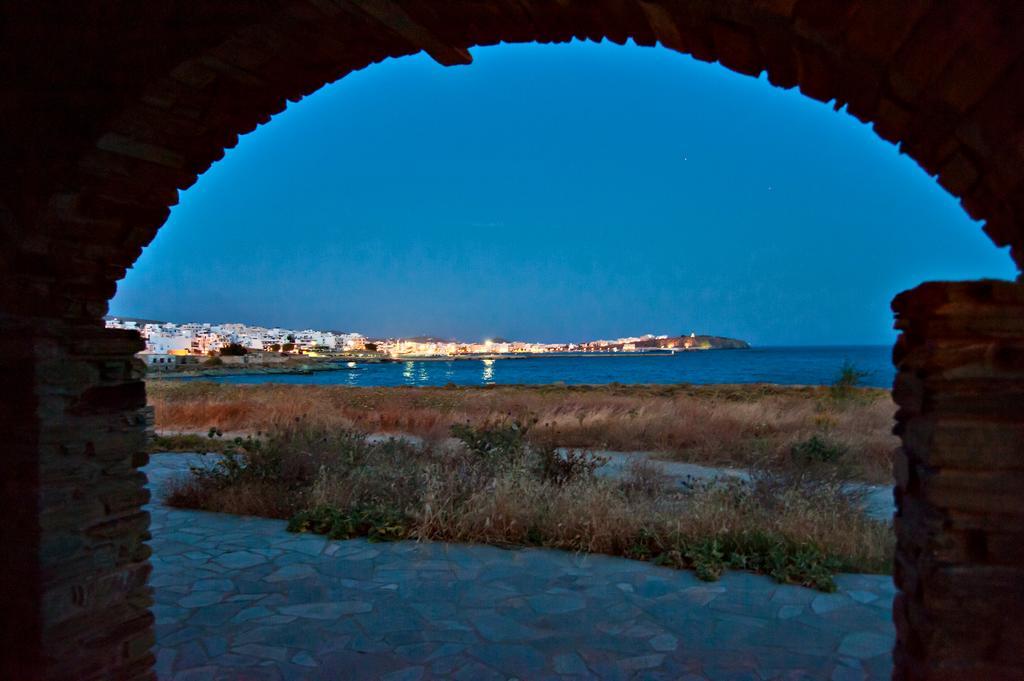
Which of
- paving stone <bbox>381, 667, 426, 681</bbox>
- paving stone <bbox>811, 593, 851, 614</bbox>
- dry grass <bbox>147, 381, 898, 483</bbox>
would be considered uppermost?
dry grass <bbox>147, 381, 898, 483</bbox>

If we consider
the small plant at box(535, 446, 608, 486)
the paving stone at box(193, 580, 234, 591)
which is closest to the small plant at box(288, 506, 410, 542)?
the paving stone at box(193, 580, 234, 591)

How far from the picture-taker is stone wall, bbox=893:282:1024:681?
59.4 inches

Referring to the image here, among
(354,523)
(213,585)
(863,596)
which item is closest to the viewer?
(863,596)

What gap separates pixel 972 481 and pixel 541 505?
4175 mm

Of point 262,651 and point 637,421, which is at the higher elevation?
point 637,421

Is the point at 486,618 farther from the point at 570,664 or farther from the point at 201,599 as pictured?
the point at 201,599

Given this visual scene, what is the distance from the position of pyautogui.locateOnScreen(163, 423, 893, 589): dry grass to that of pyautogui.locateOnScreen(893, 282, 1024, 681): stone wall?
289 cm

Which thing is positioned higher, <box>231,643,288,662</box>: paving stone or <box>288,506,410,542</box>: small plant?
<box>288,506,410,542</box>: small plant

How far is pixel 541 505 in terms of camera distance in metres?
5.44

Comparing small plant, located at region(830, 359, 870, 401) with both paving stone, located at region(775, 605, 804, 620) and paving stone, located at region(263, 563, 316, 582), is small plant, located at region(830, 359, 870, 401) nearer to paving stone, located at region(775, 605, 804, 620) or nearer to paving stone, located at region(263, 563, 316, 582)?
paving stone, located at region(775, 605, 804, 620)

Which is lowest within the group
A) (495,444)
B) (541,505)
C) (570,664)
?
(570,664)

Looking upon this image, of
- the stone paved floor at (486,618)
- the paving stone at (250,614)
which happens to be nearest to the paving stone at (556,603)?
the stone paved floor at (486,618)

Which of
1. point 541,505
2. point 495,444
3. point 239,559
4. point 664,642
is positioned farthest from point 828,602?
point 239,559

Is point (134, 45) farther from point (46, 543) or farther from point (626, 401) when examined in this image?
point (626, 401)
